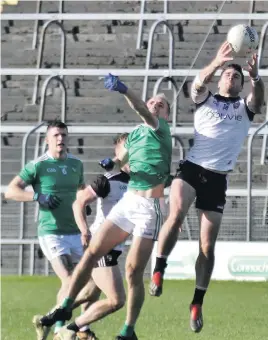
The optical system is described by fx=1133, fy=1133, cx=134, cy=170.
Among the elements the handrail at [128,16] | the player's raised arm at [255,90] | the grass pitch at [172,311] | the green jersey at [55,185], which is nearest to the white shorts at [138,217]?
the player's raised arm at [255,90]

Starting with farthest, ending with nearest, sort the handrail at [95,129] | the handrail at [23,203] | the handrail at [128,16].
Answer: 1. the handrail at [128,16]
2. the handrail at [95,129]
3. the handrail at [23,203]

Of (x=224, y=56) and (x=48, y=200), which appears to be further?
(x=48, y=200)

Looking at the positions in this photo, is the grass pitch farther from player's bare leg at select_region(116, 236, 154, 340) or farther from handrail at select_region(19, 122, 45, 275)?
player's bare leg at select_region(116, 236, 154, 340)

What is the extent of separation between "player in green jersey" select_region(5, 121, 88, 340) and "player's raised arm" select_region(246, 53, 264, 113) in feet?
7.02

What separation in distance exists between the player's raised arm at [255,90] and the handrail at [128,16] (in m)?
11.2

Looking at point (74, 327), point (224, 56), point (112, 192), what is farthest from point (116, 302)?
point (224, 56)

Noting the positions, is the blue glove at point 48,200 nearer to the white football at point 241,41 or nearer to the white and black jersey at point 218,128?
the white and black jersey at point 218,128

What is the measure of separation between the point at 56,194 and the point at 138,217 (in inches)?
83.9

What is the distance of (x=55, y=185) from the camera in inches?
469

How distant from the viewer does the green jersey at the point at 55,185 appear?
38.9ft

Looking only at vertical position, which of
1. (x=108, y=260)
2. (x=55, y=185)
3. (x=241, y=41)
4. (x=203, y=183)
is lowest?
(x=108, y=260)

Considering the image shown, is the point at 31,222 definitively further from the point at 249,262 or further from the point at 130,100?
the point at 130,100

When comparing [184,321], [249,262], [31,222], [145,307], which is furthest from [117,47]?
[184,321]

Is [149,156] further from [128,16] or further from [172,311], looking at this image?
[128,16]
